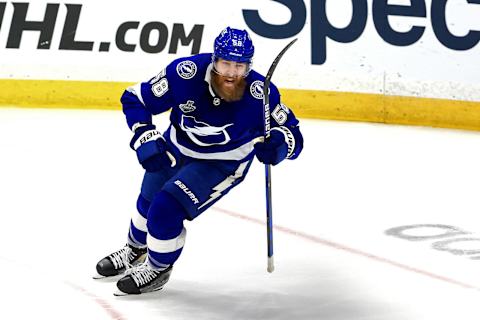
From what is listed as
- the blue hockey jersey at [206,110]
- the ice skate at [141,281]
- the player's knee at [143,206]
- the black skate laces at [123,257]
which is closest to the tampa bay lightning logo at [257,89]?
the blue hockey jersey at [206,110]

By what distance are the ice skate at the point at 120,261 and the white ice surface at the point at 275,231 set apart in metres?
0.05

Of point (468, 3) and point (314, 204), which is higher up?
point (468, 3)

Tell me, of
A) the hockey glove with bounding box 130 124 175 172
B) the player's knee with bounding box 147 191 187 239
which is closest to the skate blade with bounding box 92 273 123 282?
the player's knee with bounding box 147 191 187 239

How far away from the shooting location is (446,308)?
4.06m

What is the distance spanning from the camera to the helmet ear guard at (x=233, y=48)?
3850mm

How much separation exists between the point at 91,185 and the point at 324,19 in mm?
2500

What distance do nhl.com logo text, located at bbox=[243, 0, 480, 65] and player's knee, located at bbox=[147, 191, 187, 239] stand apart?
3917 mm

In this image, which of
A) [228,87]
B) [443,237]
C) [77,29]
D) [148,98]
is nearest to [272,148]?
[228,87]

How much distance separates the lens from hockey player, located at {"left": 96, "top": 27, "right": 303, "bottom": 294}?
3.93m

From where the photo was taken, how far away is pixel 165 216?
A: 3.94 meters

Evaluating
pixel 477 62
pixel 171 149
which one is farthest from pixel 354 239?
pixel 477 62

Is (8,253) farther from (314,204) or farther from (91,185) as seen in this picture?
(314,204)

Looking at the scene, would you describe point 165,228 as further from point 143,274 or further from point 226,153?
point 226,153

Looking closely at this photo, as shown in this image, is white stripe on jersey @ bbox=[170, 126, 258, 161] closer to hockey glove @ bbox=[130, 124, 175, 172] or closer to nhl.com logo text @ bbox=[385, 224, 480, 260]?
hockey glove @ bbox=[130, 124, 175, 172]
